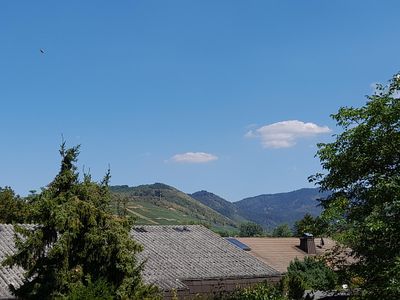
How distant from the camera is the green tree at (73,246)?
1584cm

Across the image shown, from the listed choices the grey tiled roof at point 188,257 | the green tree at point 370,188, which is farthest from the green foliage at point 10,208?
the green tree at point 370,188

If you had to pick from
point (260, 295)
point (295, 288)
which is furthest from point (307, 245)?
point (260, 295)

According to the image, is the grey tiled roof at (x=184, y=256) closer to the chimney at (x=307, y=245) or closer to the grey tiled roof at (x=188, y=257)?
the grey tiled roof at (x=188, y=257)

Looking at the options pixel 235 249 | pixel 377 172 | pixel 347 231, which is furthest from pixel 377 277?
pixel 235 249

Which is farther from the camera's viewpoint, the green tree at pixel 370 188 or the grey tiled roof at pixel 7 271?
the grey tiled roof at pixel 7 271

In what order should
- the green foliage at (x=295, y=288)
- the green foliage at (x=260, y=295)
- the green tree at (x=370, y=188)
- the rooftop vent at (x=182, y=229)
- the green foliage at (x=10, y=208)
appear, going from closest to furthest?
the green tree at (x=370, y=188) → the green foliage at (x=260, y=295) → the green foliage at (x=295, y=288) → the rooftop vent at (x=182, y=229) → the green foliage at (x=10, y=208)

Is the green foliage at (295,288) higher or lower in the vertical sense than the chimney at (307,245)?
lower

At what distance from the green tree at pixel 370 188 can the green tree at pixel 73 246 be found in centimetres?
660

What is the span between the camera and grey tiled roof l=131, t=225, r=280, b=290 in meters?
28.5

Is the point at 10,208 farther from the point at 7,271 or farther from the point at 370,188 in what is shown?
the point at 370,188

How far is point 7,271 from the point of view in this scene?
2286 cm

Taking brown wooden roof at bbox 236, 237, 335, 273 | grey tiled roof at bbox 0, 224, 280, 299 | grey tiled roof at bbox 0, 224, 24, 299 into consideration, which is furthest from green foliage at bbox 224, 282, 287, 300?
brown wooden roof at bbox 236, 237, 335, 273

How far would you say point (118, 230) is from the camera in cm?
1662

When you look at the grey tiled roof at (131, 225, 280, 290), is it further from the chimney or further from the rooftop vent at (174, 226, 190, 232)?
the chimney
